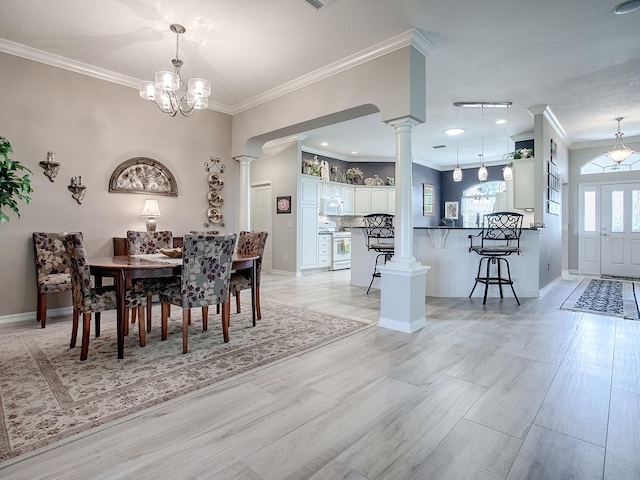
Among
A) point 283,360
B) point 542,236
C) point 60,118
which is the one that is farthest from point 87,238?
point 542,236

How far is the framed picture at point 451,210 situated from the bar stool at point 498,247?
511cm

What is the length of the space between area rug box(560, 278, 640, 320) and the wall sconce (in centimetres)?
615

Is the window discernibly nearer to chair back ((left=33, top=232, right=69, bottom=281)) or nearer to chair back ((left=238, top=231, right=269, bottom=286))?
chair back ((left=238, top=231, right=269, bottom=286))

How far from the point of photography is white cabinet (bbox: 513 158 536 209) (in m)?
5.58

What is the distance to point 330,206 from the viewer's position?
8227 millimetres

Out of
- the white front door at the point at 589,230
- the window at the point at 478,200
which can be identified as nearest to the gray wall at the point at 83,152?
the white front door at the point at 589,230

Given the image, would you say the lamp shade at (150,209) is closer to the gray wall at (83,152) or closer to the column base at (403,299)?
the gray wall at (83,152)

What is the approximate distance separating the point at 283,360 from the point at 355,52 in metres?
3.11

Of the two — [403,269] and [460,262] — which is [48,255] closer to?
[403,269]

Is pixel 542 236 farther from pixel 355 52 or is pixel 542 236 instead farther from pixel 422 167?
pixel 422 167

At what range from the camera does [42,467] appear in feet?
4.72

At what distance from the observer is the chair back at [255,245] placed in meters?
3.82

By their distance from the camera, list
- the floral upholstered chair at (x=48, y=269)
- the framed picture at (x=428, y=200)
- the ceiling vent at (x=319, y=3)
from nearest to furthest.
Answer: the ceiling vent at (x=319, y=3) < the floral upholstered chair at (x=48, y=269) < the framed picture at (x=428, y=200)

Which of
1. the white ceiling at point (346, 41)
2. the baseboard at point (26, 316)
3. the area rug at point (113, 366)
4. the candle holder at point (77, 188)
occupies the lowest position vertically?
the area rug at point (113, 366)
